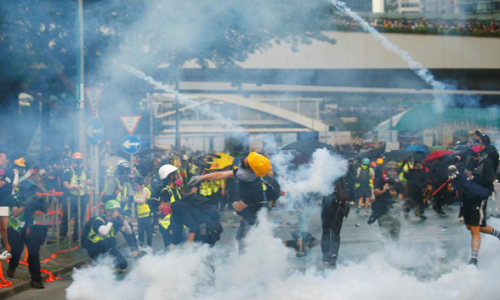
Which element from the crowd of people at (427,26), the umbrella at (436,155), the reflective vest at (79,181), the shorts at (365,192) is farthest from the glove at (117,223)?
the umbrella at (436,155)

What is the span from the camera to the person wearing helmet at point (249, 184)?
627 cm

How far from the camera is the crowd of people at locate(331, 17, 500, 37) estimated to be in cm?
1137

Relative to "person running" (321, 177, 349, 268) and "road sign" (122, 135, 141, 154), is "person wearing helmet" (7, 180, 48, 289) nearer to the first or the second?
"person running" (321, 177, 349, 268)

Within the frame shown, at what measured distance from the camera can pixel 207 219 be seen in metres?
7.22

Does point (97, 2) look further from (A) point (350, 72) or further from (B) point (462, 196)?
(A) point (350, 72)

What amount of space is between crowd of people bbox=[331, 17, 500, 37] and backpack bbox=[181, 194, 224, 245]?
6.56 metres

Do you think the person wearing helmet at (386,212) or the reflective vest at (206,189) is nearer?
the person wearing helmet at (386,212)

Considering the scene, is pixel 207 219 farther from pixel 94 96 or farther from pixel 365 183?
pixel 365 183

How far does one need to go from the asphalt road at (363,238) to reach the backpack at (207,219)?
1.13 metres

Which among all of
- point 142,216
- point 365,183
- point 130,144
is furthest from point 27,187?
point 365,183

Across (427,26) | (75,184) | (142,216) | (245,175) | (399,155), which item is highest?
(427,26)

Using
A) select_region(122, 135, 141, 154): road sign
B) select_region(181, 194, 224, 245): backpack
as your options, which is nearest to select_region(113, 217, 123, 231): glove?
select_region(181, 194, 224, 245): backpack

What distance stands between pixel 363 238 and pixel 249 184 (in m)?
5.63

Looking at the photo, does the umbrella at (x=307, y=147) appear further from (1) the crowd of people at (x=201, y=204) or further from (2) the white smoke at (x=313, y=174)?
(1) the crowd of people at (x=201, y=204)
